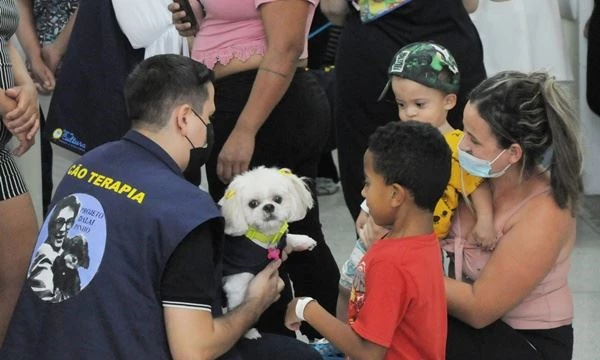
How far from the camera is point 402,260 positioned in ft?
6.67

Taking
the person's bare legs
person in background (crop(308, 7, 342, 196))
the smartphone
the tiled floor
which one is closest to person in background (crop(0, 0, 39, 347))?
the person's bare legs

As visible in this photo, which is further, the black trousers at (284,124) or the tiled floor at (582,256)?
the tiled floor at (582,256)

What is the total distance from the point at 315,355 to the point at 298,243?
1.15ft

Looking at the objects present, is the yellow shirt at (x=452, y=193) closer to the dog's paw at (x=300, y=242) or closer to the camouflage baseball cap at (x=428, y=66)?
the camouflage baseball cap at (x=428, y=66)

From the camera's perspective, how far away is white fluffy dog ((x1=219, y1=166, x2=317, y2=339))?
2.30 metres

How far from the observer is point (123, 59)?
3029mm

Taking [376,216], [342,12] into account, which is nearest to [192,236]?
[376,216]

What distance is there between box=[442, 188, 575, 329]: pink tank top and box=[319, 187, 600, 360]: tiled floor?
36.6 inches

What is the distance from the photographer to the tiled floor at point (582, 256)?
3.34 metres

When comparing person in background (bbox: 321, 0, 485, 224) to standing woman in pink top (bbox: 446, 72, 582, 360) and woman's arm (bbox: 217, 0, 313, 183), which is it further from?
standing woman in pink top (bbox: 446, 72, 582, 360)

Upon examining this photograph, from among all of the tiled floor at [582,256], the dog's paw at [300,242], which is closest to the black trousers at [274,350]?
the dog's paw at [300,242]

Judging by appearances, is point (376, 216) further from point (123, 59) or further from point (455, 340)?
point (123, 59)

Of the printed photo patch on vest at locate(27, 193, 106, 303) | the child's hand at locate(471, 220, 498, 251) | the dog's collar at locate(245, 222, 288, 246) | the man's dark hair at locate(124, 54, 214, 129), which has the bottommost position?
the child's hand at locate(471, 220, 498, 251)

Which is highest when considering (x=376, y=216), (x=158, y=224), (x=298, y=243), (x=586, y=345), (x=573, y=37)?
(x=158, y=224)
